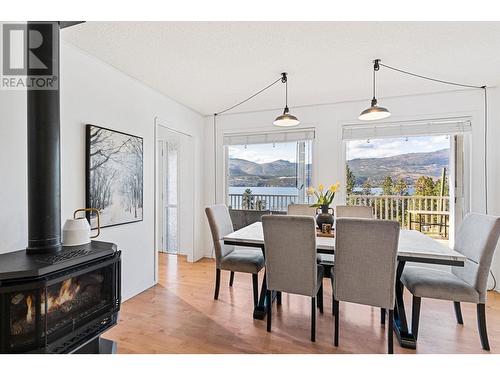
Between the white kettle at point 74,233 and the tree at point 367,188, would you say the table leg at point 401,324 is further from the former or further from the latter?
the white kettle at point 74,233

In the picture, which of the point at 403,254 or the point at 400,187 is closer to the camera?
the point at 403,254

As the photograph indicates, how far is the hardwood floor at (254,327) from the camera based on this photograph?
1926mm

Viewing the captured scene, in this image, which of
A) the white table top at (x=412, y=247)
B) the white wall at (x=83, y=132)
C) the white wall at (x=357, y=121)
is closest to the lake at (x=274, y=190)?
the white wall at (x=357, y=121)

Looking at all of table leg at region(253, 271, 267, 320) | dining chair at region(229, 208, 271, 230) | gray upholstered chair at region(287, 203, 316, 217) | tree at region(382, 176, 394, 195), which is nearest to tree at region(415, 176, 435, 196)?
tree at region(382, 176, 394, 195)

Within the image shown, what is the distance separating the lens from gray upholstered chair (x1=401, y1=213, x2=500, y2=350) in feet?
6.06

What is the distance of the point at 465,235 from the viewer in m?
2.21

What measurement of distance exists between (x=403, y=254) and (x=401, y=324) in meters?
0.64

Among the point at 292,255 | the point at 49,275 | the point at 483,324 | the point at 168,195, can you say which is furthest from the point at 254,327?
the point at 168,195

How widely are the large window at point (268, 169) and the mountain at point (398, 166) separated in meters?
0.76

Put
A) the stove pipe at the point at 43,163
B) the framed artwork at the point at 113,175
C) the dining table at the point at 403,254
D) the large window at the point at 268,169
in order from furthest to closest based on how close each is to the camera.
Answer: the large window at the point at 268,169 → the framed artwork at the point at 113,175 → the dining table at the point at 403,254 → the stove pipe at the point at 43,163

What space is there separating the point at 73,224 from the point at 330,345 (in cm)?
207

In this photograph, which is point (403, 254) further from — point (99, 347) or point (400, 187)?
point (400, 187)

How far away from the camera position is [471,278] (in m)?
1.95
